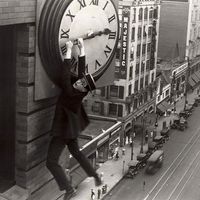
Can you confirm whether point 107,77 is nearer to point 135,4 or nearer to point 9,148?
point 9,148

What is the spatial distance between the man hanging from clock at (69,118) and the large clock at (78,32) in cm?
26

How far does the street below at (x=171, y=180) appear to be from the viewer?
3653 centimetres

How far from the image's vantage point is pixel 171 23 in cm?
7075

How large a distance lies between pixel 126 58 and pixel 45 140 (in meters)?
40.7

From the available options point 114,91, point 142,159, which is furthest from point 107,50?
point 114,91

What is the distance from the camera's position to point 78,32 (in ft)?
22.9

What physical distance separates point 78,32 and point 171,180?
33945 mm

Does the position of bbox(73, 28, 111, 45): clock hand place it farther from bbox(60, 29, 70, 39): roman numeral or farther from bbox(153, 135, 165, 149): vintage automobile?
bbox(153, 135, 165, 149): vintage automobile

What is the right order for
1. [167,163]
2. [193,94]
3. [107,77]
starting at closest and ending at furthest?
[107,77] → [167,163] → [193,94]

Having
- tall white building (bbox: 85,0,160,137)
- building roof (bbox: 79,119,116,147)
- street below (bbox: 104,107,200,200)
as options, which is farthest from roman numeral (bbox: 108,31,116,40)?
tall white building (bbox: 85,0,160,137)

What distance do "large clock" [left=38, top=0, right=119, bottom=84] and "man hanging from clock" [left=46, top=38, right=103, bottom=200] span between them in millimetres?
265

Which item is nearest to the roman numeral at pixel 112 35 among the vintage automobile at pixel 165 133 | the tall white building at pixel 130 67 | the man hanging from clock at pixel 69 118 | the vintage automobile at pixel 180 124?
the man hanging from clock at pixel 69 118

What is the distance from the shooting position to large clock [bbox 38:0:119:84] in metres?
6.59

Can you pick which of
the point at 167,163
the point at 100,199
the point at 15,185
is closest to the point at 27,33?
the point at 15,185
